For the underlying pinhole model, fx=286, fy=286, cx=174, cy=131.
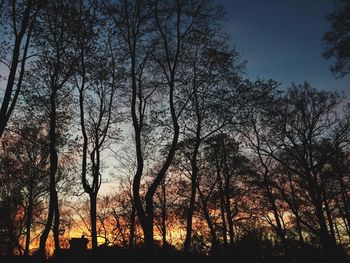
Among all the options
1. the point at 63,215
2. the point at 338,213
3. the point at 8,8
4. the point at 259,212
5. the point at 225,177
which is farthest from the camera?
A: the point at 63,215

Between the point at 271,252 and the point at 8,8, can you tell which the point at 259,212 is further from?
the point at 8,8

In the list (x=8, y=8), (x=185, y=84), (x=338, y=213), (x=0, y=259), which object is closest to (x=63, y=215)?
(x=0, y=259)

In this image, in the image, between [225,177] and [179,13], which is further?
[225,177]

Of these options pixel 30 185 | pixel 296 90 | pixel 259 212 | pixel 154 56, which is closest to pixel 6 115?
pixel 154 56

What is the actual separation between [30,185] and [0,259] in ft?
33.3

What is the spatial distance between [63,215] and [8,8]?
29711 millimetres

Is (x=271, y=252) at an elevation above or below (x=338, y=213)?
below

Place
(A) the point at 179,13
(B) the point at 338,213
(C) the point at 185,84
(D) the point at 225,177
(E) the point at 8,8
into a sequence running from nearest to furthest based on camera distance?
(E) the point at 8,8
(A) the point at 179,13
(C) the point at 185,84
(D) the point at 225,177
(B) the point at 338,213

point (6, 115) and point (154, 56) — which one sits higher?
point (154, 56)

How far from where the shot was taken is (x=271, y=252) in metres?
37.9

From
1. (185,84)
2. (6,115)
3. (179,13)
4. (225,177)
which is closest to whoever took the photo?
(6,115)

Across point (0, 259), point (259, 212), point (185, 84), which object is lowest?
point (0, 259)

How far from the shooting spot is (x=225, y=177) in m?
27.2

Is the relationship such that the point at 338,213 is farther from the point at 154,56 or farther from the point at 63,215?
the point at 63,215
